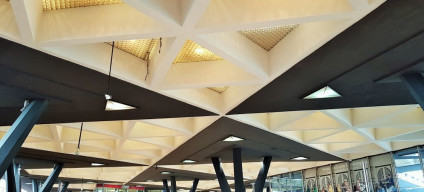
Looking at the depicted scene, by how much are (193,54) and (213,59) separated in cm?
74

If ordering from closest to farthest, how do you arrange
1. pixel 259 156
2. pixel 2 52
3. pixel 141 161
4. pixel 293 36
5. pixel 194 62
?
1. pixel 2 52
2. pixel 293 36
3. pixel 194 62
4. pixel 259 156
5. pixel 141 161

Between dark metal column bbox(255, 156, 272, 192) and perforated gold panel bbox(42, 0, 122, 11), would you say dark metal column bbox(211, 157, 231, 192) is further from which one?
perforated gold panel bbox(42, 0, 122, 11)

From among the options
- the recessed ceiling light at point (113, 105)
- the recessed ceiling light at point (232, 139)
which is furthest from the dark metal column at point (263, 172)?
the recessed ceiling light at point (113, 105)

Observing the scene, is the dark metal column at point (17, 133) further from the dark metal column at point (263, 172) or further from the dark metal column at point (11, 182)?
the dark metal column at point (263, 172)

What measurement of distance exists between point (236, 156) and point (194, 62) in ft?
40.5

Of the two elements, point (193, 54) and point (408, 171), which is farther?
point (408, 171)

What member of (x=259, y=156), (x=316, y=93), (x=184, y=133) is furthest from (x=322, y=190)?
(x=316, y=93)

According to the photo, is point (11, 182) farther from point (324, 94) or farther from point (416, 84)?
point (416, 84)

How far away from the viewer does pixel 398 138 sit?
71.8ft

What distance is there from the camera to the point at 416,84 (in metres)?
9.87

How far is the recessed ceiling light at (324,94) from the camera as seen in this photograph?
37.5 feet

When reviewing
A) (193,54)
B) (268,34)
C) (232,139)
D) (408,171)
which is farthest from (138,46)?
(408,171)

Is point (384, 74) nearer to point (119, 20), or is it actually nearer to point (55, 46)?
point (119, 20)

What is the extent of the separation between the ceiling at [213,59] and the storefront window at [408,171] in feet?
33.6
